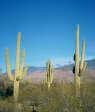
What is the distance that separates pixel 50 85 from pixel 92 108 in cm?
1357

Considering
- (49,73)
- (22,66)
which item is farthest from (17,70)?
(49,73)

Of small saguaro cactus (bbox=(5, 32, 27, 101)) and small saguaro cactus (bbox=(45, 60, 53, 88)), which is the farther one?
small saguaro cactus (bbox=(45, 60, 53, 88))

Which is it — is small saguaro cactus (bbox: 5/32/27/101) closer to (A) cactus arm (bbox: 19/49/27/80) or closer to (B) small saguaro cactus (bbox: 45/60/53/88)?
(A) cactus arm (bbox: 19/49/27/80)

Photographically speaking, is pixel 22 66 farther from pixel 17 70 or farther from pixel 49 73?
pixel 49 73

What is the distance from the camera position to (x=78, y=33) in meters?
18.2

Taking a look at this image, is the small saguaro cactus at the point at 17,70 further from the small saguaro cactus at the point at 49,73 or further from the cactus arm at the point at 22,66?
the small saguaro cactus at the point at 49,73

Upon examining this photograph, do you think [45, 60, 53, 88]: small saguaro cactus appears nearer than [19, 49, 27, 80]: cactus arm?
No

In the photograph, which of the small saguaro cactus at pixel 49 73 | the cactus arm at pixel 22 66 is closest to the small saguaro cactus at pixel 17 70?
the cactus arm at pixel 22 66

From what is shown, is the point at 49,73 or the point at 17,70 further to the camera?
the point at 49,73

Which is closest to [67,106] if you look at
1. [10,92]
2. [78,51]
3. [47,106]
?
[47,106]

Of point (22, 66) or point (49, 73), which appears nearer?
point (22, 66)

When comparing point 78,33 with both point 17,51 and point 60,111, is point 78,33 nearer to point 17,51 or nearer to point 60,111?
point 17,51

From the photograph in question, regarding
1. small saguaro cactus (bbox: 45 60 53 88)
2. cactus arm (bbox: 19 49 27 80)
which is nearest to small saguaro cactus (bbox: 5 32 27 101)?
cactus arm (bbox: 19 49 27 80)

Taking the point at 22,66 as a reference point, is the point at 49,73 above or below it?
below
